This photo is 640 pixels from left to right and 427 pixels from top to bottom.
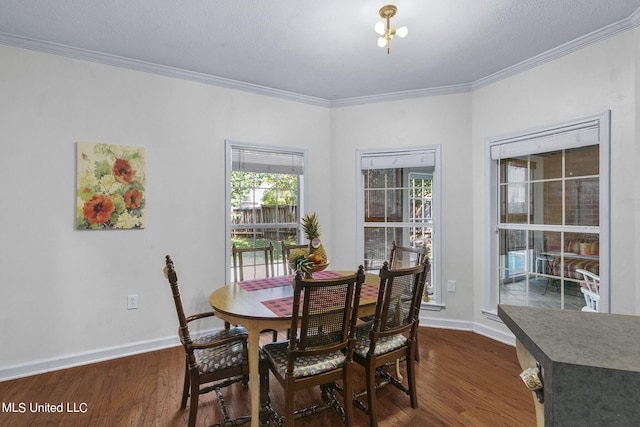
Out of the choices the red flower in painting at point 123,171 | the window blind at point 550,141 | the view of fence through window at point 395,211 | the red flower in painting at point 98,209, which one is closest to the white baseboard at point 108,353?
the view of fence through window at point 395,211

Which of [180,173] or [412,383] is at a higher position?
[180,173]

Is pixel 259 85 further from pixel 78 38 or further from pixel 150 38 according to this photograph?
pixel 78 38

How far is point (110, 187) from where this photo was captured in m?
2.93

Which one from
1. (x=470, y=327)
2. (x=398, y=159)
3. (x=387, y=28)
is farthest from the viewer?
(x=398, y=159)

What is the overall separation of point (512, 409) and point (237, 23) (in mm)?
3259

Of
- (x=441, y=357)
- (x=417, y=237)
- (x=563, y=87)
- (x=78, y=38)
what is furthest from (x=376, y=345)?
(x=78, y=38)

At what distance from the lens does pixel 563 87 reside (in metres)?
2.80

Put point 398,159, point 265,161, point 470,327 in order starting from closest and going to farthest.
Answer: point 470,327, point 265,161, point 398,159

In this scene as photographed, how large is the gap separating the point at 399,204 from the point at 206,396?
2.78 metres

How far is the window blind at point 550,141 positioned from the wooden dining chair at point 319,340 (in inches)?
90.3

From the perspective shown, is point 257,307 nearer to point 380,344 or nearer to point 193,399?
point 193,399

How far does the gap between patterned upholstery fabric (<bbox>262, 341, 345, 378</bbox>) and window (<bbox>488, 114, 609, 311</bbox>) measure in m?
2.18

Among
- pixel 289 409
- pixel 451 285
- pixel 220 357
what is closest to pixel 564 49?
pixel 451 285

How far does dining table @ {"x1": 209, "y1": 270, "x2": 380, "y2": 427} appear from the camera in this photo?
6.10 feet
